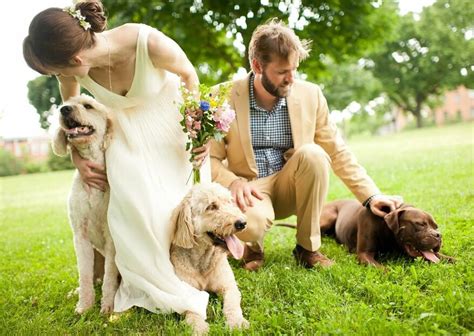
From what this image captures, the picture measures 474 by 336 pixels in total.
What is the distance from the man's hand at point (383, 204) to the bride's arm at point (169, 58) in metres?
1.90

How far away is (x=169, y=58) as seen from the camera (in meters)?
3.71

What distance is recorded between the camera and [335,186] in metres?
10.2

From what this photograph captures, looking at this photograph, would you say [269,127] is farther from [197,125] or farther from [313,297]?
[313,297]

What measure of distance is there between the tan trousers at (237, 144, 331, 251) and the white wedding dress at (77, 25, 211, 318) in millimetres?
791

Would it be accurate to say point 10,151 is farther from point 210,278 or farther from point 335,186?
point 210,278

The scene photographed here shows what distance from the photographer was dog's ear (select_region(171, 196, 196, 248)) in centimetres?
333

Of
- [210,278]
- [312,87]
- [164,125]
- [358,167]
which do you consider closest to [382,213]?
[358,167]

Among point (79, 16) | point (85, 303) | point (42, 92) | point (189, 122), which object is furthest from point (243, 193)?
point (42, 92)

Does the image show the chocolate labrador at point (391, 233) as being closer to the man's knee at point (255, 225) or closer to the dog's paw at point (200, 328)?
the man's knee at point (255, 225)

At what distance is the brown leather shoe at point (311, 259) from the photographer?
411 cm

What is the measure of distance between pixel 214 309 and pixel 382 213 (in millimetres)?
1794

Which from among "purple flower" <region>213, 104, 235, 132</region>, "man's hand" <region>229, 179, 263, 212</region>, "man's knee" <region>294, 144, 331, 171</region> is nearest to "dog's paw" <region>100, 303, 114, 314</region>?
"man's hand" <region>229, 179, 263, 212</region>

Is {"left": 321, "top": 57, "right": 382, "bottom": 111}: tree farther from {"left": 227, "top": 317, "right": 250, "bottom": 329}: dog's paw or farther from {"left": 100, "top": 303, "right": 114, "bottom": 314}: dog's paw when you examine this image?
{"left": 227, "top": 317, "right": 250, "bottom": 329}: dog's paw

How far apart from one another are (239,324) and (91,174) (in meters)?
1.59
